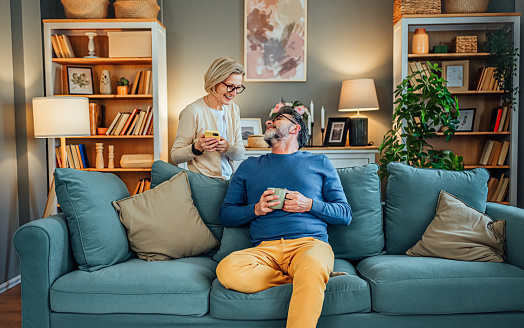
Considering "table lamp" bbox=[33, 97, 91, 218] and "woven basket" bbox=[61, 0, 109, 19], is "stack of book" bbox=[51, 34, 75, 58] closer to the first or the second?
"woven basket" bbox=[61, 0, 109, 19]

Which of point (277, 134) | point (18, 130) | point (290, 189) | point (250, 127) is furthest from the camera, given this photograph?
point (250, 127)

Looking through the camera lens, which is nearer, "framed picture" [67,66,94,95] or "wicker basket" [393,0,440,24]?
"wicker basket" [393,0,440,24]

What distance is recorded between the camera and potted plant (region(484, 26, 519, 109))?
12.9ft

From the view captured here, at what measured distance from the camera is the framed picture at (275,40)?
4438mm

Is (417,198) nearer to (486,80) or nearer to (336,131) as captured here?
(336,131)

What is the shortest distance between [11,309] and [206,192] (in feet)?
4.90

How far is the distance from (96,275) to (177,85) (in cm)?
282

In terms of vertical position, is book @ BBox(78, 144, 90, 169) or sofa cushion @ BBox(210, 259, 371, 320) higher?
book @ BBox(78, 144, 90, 169)

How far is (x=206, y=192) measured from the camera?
2.46 m

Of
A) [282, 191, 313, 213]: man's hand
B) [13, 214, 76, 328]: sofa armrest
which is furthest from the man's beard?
[13, 214, 76, 328]: sofa armrest

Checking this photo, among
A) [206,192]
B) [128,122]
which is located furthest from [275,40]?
[206,192]

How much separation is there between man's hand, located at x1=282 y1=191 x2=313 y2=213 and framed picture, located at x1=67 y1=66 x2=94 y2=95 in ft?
9.26

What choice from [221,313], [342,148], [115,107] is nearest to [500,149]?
[342,148]

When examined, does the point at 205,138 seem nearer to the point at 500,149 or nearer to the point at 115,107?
the point at 115,107
